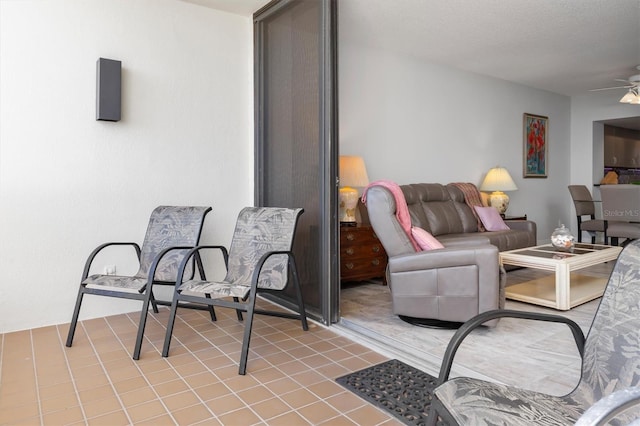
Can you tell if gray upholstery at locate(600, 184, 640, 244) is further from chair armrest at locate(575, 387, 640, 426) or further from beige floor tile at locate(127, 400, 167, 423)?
beige floor tile at locate(127, 400, 167, 423)

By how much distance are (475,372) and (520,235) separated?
306 centimetres

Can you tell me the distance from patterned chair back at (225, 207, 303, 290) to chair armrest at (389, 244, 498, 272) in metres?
0.80

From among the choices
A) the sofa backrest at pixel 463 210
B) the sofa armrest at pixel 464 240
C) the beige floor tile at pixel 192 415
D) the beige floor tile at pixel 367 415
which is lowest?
the beige floor tile at pixel 192 415

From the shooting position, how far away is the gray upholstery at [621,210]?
17.3ft

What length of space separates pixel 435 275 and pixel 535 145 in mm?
5082

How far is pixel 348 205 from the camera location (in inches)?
171

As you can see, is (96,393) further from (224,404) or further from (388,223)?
(388,223)

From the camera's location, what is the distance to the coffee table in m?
3.38

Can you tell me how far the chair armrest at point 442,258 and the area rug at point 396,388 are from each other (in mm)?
764

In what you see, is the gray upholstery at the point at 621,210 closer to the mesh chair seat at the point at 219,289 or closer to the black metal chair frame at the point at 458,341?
the black metal chair frame at the point at 458,341

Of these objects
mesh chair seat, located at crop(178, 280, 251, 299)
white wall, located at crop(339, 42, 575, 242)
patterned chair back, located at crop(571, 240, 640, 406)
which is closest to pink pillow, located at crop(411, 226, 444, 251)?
mesh chair seat, located at crop(178, 280, 251, 299)

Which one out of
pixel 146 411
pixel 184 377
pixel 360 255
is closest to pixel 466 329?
pixel 146 411

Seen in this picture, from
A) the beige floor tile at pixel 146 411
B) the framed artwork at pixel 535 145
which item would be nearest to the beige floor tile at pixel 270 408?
the beige floor tile at pixel 146 411

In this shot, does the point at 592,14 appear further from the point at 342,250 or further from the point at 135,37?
the point at 135,37
